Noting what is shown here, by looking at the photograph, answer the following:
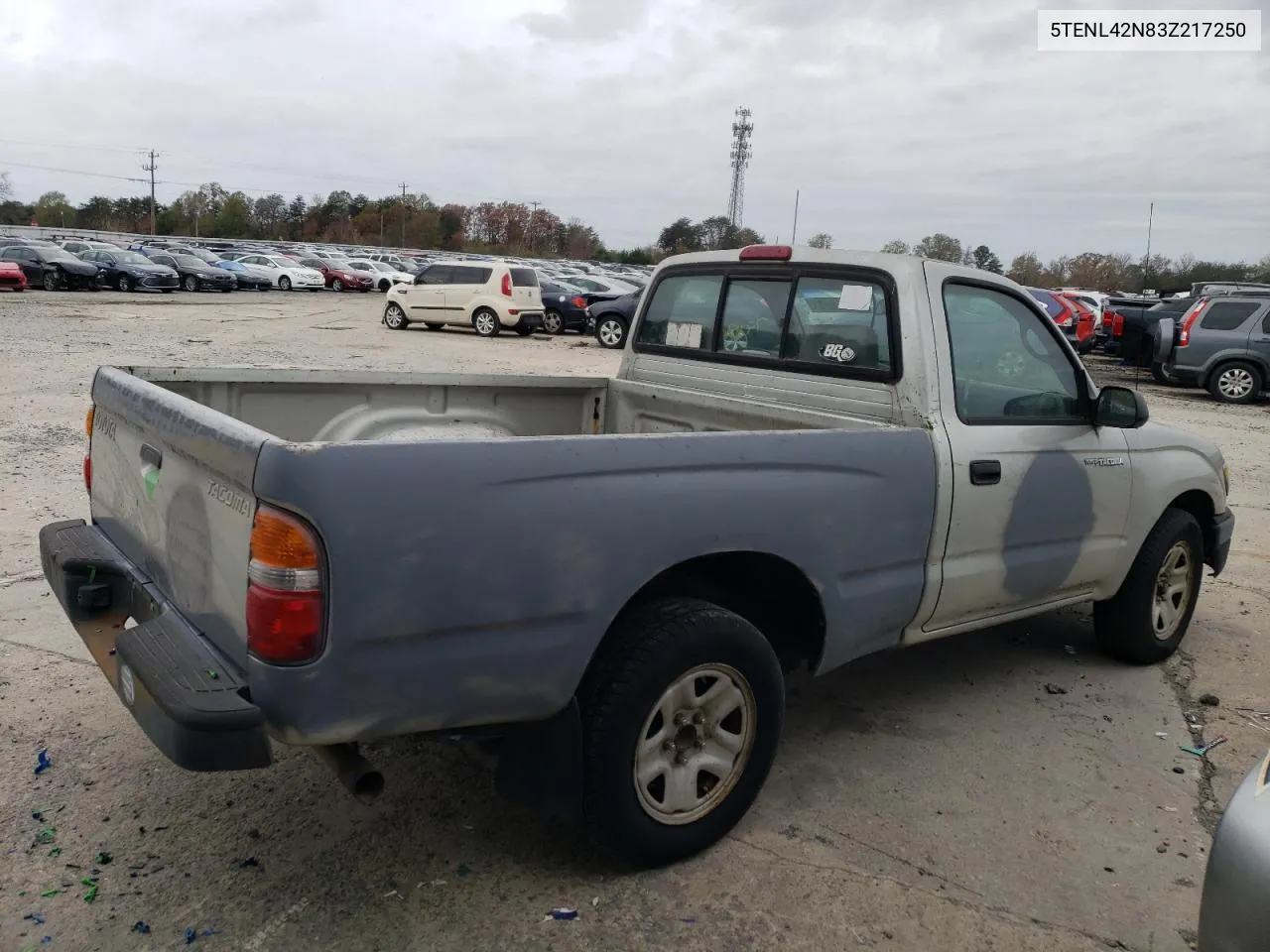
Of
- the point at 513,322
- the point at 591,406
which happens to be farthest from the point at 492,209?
the point at 591,406

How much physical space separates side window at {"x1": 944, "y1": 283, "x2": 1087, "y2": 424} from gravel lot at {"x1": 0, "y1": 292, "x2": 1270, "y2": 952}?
132 centimetres

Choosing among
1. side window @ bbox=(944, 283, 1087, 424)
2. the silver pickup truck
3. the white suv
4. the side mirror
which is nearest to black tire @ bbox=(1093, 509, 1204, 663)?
the silver pickup truck

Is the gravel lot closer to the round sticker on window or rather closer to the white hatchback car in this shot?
the round sticker on window

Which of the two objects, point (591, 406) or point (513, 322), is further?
point (513, 322)

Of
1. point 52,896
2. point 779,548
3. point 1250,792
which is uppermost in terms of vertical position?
point 779,548

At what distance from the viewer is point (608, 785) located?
112 inches

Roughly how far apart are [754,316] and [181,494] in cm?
249

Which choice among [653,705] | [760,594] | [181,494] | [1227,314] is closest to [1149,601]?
[760,594]

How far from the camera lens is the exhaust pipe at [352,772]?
2.59 m

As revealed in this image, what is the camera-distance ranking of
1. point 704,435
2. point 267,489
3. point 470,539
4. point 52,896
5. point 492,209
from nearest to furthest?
point 267,489 < point 470,539 < point 52,896 < point 704,435 < point 492,209

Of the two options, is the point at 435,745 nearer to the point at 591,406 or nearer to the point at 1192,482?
the point at 591,406

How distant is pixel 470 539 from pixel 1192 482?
3.85 metres

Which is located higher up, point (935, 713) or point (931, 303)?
point (931, 303)

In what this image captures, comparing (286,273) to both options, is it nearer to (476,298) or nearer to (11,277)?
(11,277)
